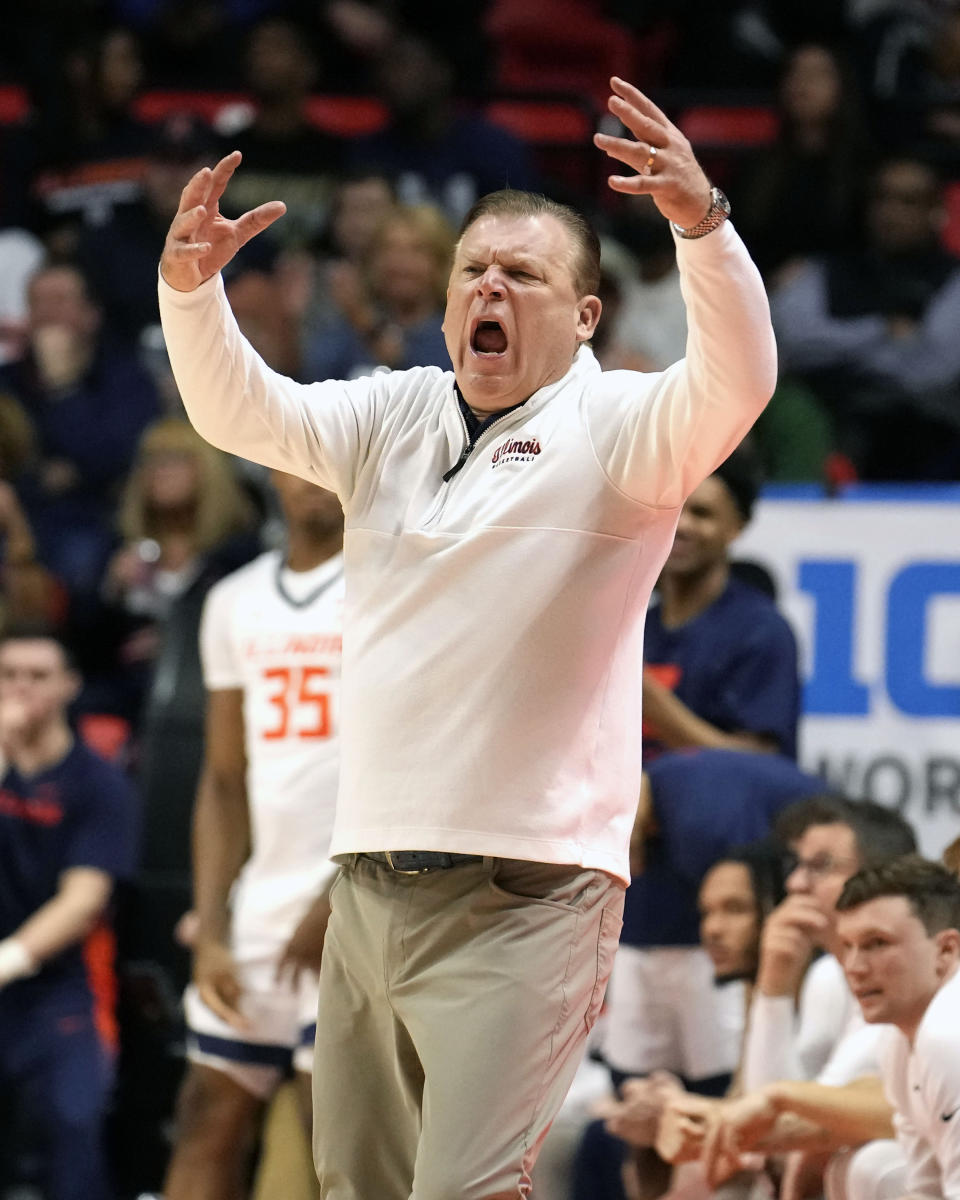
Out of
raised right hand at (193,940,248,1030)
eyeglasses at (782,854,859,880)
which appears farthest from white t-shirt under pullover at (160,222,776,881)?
raised right hand at (193,940,248,1030)

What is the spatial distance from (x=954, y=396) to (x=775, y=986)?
11.3 feet

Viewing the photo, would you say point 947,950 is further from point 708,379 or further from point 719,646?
point 708,379

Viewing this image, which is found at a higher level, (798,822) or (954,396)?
(954,396)

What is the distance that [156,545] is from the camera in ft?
24.8

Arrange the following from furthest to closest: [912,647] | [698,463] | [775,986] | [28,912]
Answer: [28,912] → [912,647] → [775,986] → [698,463]

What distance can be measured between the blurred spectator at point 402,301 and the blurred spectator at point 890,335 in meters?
1.32

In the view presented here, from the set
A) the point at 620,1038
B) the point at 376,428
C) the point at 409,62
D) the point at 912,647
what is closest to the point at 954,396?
the point at 912,647

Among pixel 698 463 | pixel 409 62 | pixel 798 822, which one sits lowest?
pixel 798 822

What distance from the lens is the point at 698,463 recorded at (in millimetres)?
2998

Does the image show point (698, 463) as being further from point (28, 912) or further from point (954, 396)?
point (954, 396)

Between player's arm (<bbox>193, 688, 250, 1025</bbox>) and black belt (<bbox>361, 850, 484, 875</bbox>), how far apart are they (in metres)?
2.17

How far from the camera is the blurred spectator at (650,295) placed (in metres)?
8.02

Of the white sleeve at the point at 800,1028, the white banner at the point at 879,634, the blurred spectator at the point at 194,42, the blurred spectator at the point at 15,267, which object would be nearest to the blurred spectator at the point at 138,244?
the blurred spectator at the point at 15,267

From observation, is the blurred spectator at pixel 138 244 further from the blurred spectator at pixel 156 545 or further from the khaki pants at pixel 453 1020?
the khaki pants at pixel 453 1020
